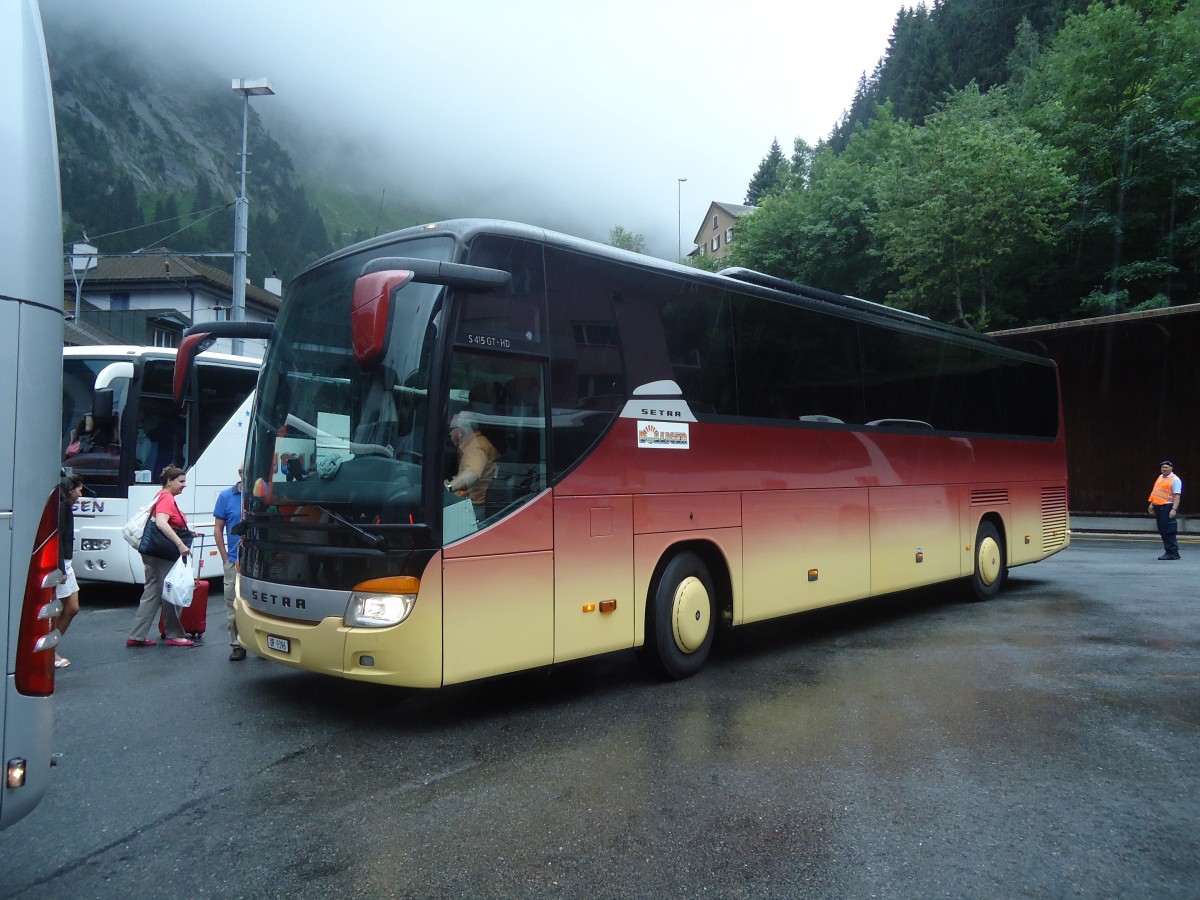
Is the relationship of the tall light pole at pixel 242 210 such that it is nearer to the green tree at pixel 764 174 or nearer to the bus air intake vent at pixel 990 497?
the bus air intake vent at pixel 990 497

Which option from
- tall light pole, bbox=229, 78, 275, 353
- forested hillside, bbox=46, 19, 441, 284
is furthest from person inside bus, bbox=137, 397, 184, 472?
forested hillside, bbox=46, 19, 441, 284

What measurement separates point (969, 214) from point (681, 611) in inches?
1064

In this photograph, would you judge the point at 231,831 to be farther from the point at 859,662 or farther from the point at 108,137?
the point at 108,137

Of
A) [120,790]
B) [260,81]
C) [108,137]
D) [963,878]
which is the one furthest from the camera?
[108,137]

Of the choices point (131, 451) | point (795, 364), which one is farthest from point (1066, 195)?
point (131, 451)

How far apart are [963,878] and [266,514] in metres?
4.60

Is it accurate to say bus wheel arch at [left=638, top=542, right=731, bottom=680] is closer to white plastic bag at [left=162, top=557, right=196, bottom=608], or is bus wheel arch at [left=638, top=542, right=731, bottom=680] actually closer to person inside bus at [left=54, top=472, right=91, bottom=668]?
person inside bus at [left=54, top=472, right=91, bottom=668]

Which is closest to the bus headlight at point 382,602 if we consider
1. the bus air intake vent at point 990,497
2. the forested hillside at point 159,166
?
the bus air intake vent at point 990,497

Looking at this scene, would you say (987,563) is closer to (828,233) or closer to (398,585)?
(398,585)

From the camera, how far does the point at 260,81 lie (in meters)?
17.6

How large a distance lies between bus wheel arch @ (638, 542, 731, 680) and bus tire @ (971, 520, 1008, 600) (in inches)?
216

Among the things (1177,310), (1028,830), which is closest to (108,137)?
(1177,310)

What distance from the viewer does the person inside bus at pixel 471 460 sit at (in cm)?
540

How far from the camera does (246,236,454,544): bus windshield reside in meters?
5.28
